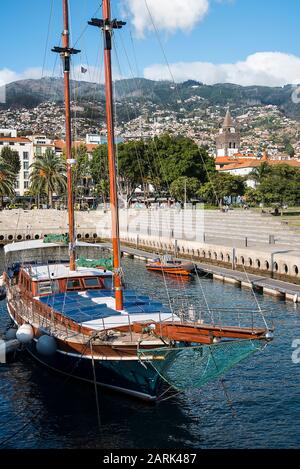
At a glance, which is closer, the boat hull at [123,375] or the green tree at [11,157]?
the boat hull at [123,375]

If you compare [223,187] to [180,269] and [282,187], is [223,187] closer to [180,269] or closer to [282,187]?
[282,187]

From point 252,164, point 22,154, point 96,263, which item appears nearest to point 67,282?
point 96,263

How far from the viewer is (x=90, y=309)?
79.0 ft

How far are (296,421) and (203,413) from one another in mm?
3229

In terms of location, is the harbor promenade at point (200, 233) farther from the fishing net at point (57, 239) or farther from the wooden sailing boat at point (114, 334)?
the wooden sailing boat at point (114, 334)

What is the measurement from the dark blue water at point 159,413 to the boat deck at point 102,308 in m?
2.60

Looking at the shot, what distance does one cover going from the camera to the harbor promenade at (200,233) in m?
49.7

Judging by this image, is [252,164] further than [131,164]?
Yes

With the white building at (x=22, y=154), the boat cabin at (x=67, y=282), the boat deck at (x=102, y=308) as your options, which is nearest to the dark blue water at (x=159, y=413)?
the boat deck at (x=102, y=308)

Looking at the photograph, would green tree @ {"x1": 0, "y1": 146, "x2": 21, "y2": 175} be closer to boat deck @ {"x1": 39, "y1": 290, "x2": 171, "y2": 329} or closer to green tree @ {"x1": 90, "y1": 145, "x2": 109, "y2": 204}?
green tree @ {"x1": 90, "y1": 145, "x2": 109, "y2": 204}

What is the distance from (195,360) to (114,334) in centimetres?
305

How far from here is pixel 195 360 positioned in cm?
2016
